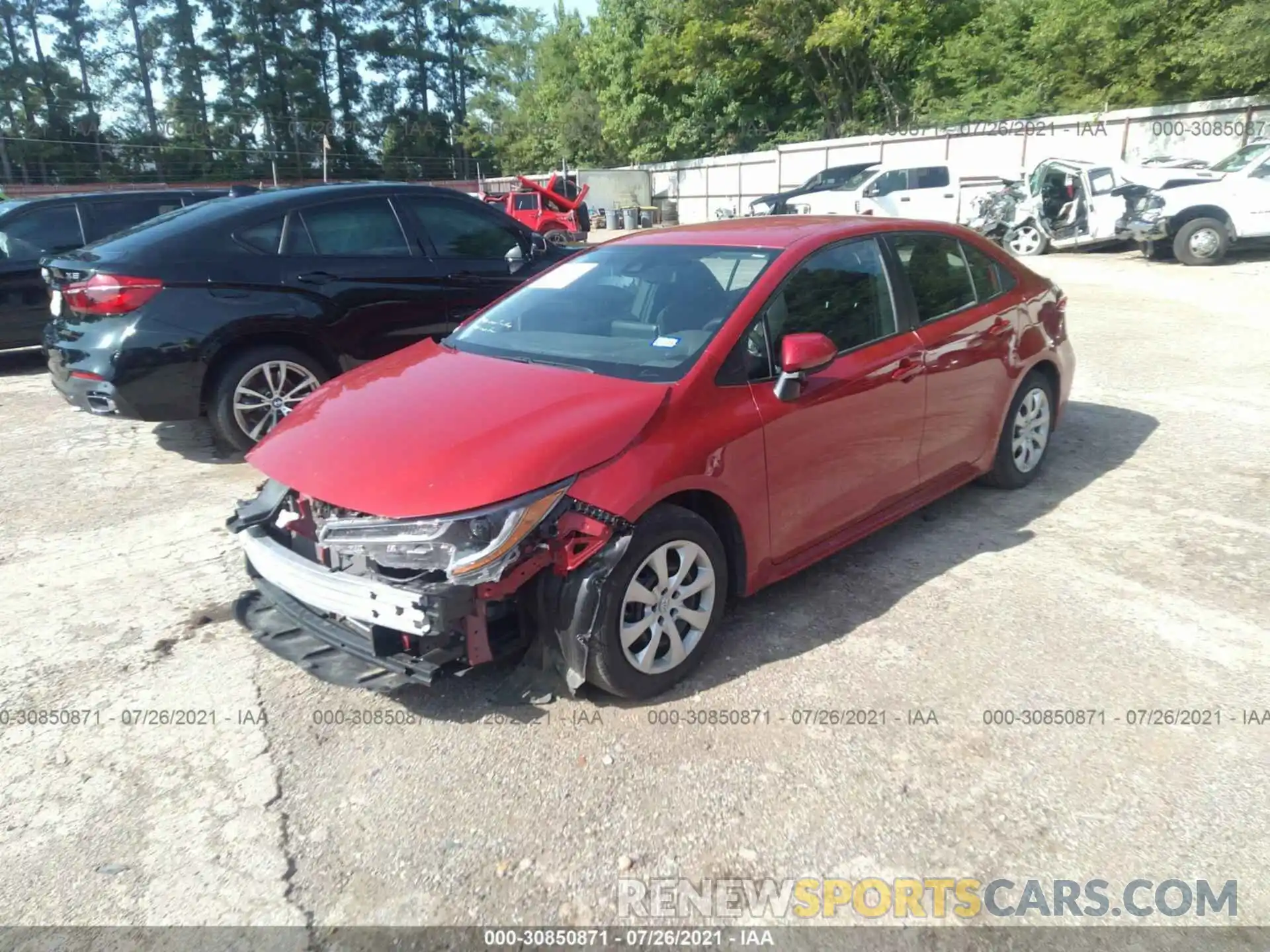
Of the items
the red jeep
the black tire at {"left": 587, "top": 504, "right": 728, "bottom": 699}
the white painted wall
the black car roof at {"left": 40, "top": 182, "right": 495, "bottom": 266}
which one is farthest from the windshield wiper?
the red jeep

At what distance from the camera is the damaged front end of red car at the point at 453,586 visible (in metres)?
2.72

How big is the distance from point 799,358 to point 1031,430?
2498 mm

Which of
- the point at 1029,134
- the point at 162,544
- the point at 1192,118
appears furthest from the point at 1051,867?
the point at 1029,134

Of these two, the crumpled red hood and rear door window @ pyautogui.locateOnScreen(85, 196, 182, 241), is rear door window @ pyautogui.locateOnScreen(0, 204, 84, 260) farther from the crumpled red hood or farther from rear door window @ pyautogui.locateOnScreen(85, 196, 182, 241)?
the crumpled red hood

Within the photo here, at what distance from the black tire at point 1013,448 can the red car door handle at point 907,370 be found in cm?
106

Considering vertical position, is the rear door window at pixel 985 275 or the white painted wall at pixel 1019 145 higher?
the white painted wall at pixel 1019 145

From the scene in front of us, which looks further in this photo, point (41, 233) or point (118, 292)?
point (41, 233)

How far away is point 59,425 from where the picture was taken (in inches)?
268

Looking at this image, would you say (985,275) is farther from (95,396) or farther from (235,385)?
(95,396)

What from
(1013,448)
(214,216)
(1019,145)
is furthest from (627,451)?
(1019,145)

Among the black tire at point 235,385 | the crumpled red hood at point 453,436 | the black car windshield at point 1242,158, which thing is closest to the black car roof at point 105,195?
the black tire at point 235,385

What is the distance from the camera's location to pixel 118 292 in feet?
17.5

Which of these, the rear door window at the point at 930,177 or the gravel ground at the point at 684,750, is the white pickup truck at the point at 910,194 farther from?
the gravel ground at the point at 684,750

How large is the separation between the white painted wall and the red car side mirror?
16.4 metres
